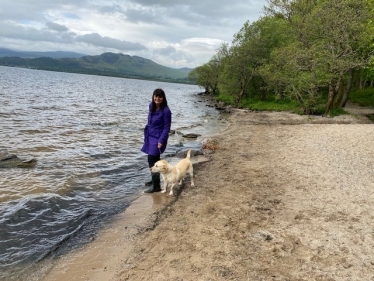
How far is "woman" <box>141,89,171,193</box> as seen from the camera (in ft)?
26.5

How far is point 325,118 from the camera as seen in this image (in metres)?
26.5

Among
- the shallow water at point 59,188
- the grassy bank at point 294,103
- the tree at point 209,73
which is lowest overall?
the shallow water at point 59,188

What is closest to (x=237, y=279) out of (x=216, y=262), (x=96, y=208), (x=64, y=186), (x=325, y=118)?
(x=216, y=262)

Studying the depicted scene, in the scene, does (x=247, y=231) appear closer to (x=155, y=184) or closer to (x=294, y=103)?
(x=155, y=184)

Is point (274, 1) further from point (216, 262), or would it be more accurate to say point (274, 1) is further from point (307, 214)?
point (216, 262)

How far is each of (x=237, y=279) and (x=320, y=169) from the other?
286 inches

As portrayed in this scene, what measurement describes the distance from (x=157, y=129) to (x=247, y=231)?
13.3 ft

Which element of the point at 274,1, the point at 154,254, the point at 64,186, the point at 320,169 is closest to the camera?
the point at 154,254

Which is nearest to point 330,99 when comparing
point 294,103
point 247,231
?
point 294,103

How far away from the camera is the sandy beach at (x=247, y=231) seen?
483cm

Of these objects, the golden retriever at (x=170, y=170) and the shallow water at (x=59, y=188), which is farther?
the golden retriever at (x=170, y=170)

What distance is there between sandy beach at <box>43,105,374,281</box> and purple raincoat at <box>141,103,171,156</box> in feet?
5.42

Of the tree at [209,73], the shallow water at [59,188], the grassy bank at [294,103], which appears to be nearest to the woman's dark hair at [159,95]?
the shallow water at [59,188]

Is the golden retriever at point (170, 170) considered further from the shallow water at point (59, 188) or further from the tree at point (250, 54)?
the tree at point (250, 54)
